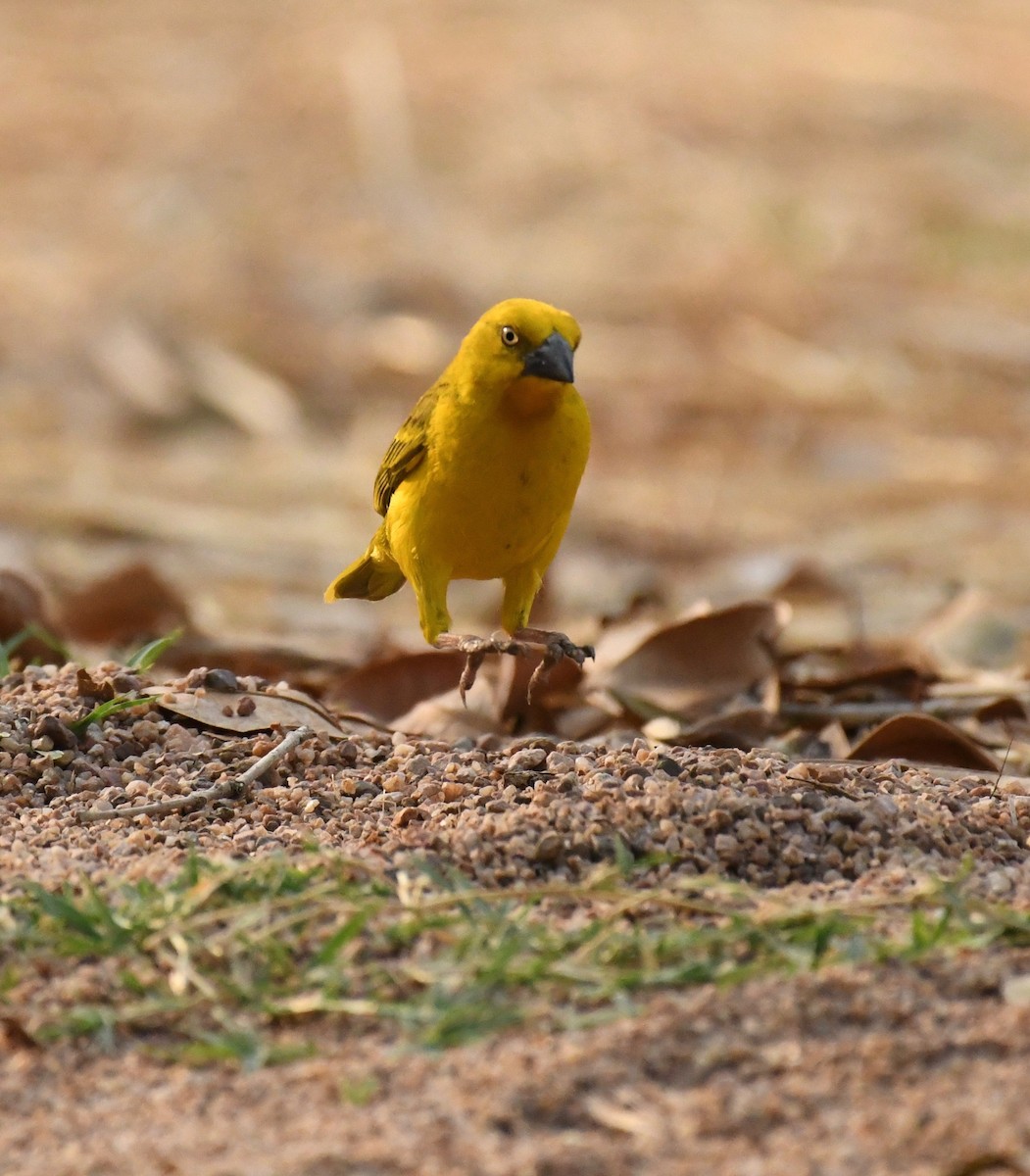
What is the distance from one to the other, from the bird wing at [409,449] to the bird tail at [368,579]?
29cm

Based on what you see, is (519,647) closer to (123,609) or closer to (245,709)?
(245,709)

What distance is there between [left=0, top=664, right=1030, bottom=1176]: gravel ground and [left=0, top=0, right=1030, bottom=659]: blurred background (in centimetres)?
291

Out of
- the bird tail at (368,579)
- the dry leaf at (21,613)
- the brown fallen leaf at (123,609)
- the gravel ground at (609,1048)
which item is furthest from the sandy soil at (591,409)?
the bird tail at (368,579)

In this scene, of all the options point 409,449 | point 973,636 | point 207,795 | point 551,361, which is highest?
point 551,361

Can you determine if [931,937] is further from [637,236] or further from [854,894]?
[637,236]

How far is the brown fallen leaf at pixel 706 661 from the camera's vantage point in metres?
4.78

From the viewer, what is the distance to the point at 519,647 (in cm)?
402

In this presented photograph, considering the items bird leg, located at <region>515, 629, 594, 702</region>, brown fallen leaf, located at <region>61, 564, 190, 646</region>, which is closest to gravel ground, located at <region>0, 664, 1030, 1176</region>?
bird leg, located at <region>515, 629, 594, 702</region>

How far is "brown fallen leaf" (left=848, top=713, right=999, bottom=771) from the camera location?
414cm

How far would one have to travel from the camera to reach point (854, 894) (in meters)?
2.87

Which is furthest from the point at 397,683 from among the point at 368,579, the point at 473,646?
the point at 473,646

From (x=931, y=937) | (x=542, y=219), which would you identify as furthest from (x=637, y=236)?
(x=931, y=937)

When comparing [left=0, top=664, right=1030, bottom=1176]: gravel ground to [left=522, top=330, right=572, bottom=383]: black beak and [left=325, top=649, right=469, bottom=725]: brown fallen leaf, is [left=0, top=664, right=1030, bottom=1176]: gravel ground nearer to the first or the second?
[left=522, top=330, right=572, bottom=383]: black beak

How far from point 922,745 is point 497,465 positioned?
1.18 metres
